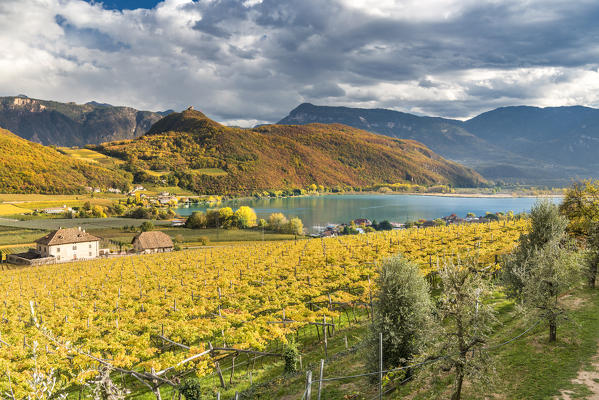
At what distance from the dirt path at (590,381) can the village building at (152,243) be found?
68.0m

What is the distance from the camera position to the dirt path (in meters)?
11.0

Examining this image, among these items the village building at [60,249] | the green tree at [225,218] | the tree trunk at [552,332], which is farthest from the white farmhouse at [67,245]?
the tree trunk at [552,332]

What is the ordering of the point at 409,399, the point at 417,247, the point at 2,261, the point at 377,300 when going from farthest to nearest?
the point at 2,261
the point at 417,247
the point at 377,300
the point at 409,399

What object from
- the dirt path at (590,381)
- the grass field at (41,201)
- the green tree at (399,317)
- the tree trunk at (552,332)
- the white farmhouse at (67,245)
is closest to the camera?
the dirt path at (590,381)

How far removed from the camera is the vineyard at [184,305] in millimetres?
15945

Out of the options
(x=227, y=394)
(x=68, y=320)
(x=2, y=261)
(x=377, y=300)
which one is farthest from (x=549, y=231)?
(x=2, y=261)

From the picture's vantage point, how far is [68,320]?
69.3ft

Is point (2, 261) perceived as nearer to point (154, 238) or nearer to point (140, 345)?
point (154, 238)

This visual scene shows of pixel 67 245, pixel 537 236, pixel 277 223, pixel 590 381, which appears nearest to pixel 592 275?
pixel 537 236

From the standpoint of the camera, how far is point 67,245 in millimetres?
65188

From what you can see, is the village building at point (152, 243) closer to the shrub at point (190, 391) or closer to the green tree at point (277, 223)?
the green tree at point (277, 223)

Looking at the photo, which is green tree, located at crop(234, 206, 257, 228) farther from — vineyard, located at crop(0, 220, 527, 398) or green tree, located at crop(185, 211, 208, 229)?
vineyard, located at crop(0, 220, 527, 398)

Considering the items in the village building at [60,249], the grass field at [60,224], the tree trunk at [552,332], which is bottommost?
the village building at [60,249]

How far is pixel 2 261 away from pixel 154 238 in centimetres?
2572
